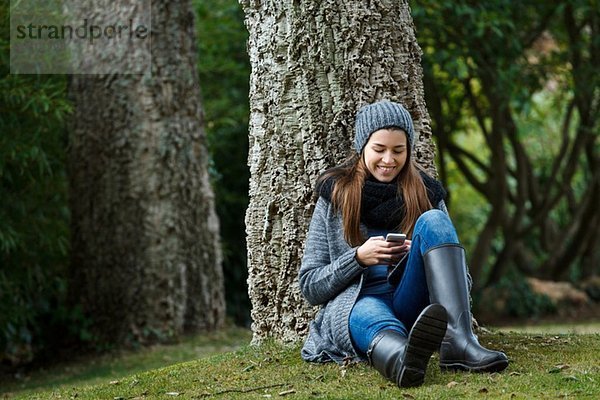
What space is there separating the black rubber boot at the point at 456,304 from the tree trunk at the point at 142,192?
14.1 ft

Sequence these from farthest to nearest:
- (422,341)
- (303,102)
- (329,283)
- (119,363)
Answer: (119,363)
(303,102)
(329,283)
(422,341)

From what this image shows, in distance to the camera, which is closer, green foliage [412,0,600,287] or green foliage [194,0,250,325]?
green foliage [412,0,600,287]

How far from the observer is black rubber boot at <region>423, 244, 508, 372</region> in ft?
12.5

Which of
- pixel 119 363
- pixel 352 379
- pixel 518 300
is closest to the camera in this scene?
pixel 352 379

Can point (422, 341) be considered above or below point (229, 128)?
below

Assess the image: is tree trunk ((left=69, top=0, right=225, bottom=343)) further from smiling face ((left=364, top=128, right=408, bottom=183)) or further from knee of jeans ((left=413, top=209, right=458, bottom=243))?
knee of jeans ((left=413, top=209, right=458, bottom=243))

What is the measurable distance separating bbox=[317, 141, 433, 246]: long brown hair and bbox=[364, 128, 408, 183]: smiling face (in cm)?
5

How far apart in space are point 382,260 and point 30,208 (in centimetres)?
451

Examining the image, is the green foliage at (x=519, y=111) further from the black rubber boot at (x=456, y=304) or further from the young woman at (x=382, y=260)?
the black rubber boot at (x=456, y=304)

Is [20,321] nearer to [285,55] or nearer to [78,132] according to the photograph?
[78,132]

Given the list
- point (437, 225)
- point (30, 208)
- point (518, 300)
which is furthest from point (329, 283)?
point (518, 300)

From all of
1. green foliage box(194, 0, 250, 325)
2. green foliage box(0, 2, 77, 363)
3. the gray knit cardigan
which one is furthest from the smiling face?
green foliage box(194, 0, 250, 325)

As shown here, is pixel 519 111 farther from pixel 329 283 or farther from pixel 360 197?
pixel 329 283

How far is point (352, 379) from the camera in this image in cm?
393
